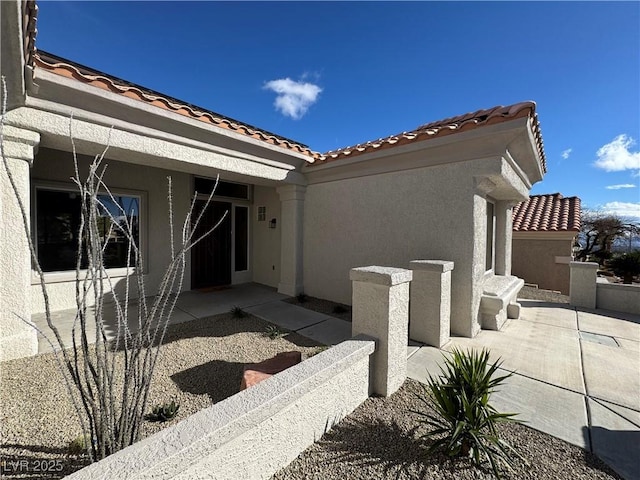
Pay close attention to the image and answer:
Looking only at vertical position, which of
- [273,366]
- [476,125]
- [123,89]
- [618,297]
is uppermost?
[123,89]

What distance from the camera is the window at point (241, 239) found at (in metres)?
9.64

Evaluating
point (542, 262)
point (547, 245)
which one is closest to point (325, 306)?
point (542, 262)

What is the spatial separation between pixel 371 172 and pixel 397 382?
4652 mm

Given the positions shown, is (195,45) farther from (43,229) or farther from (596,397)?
(596,397)

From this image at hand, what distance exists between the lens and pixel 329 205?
7508 mm

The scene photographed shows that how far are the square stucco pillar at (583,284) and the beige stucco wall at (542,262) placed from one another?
14.4 feet

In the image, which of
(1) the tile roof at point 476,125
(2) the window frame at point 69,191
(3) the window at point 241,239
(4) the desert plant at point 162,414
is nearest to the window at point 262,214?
(3) the window at point 241,239

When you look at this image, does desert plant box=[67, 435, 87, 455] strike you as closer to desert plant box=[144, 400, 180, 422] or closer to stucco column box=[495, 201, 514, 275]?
desert plant box=[144, 400, 180, 422]

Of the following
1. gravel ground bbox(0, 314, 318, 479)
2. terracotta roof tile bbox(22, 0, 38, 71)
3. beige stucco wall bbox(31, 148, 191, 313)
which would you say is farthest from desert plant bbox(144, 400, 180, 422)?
beige stucco wall bbox(31, 148, 191, 313)

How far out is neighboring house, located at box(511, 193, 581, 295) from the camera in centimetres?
1129

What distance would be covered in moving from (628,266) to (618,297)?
10.2 ft

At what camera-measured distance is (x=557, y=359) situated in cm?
430

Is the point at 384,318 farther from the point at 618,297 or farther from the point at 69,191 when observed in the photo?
the point at 618,297

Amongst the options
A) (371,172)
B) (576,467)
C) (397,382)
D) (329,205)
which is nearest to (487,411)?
(576,467)
